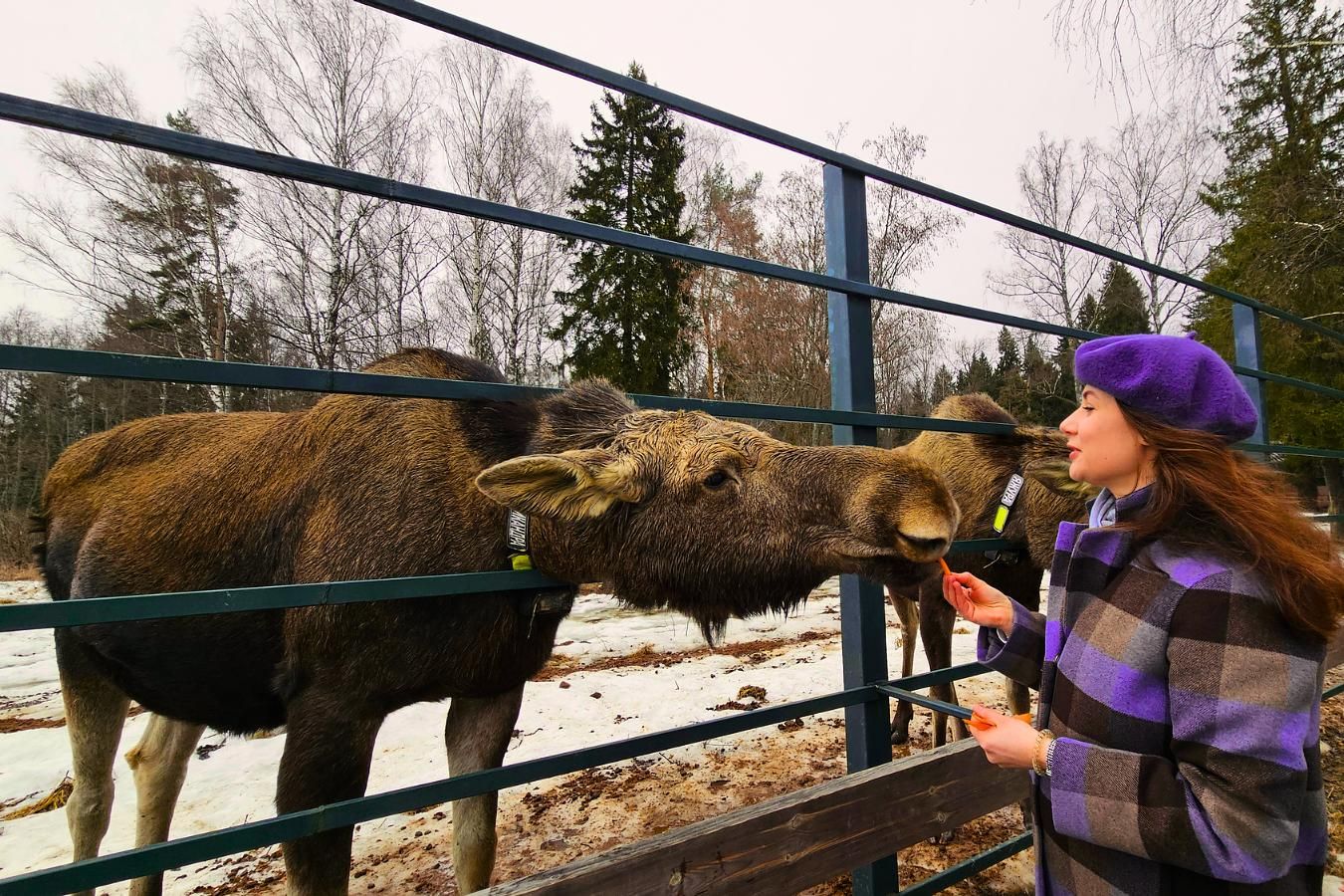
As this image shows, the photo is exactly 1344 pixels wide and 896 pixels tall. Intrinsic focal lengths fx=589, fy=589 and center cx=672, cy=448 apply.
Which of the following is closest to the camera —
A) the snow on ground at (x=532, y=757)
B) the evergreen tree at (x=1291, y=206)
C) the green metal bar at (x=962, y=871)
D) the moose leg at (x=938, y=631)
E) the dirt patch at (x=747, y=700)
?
the green metal bar at (x=962, y=871)

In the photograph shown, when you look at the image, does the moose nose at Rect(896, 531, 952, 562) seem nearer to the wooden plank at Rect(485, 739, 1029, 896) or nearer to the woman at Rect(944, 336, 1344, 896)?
Result: the woman at Rect(944, 336, 1344, 896)

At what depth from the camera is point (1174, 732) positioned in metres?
1.07

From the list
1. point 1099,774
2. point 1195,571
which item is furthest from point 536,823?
point 1195,571

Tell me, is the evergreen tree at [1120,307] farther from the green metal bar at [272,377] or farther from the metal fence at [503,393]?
the green metal bar at [272,377]

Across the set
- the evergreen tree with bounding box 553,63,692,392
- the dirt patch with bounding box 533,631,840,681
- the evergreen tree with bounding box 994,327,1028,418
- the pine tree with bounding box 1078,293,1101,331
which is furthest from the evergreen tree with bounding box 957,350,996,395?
the dirt patch with bounding box 533,631,840,681

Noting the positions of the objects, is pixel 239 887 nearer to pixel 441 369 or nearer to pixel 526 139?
pixel 441 369

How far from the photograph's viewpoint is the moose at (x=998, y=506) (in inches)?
156

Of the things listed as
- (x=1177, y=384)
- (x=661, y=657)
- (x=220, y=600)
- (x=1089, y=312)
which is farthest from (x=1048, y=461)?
(x=1089, y=312)

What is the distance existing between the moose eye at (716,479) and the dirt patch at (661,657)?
5159mm

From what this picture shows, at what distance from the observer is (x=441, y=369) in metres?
2.39

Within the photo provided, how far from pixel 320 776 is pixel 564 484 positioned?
4.01 ft

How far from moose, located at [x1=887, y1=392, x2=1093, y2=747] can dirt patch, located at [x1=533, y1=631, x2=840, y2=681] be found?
8.13 feet

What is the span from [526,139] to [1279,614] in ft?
48.1

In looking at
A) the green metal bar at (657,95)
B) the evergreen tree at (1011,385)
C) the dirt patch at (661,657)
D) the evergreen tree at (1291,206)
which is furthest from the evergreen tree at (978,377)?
the green metal bar at (657,95)
